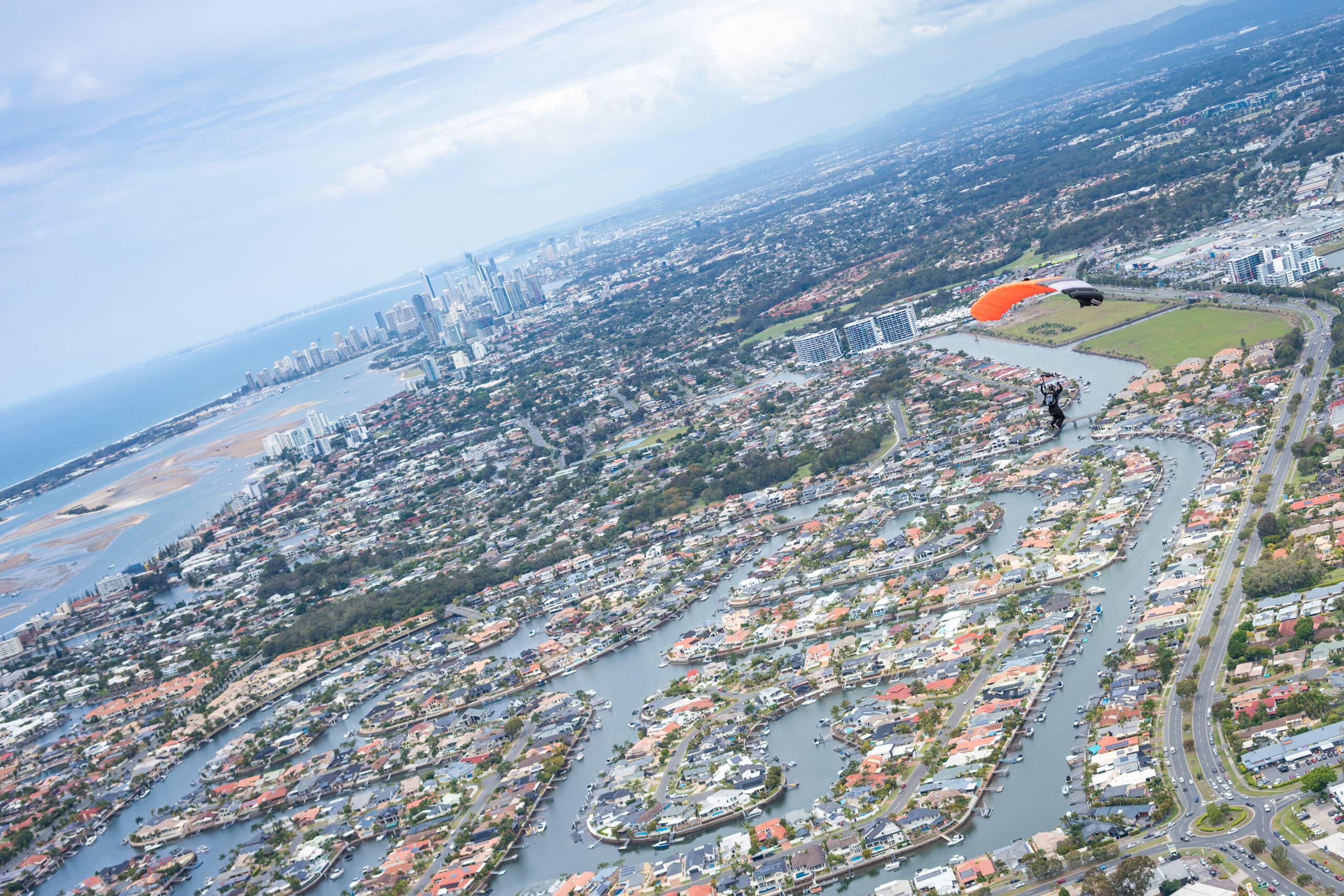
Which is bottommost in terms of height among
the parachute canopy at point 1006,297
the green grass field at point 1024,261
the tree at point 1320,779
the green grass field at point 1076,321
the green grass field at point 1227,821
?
the green grass field at point 1227,821

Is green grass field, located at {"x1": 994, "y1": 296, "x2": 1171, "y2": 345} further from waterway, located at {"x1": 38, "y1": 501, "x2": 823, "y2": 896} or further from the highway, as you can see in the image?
waterway, located at {"x1": 38, "y1": 501, "x2": 823, "y2": 896}

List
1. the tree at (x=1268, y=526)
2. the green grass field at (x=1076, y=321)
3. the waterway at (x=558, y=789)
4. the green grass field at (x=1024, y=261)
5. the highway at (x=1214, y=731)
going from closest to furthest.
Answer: the highway at (x=1214, y=731), the waterway at (x=558, y=789), the tree at (x=1268, y=526), the green grass field at (x=1076, y=321), the green grass field at (x=1024, y=261)

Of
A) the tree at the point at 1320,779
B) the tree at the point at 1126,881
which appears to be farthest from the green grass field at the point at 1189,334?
the tree at the point at 1126,881


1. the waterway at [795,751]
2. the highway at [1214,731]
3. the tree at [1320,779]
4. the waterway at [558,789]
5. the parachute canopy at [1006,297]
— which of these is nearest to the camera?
the highway at [1214,731]

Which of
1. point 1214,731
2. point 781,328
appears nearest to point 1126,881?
point 1214,731

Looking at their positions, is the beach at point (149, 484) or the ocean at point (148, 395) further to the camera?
the ocean at point (148, 395)

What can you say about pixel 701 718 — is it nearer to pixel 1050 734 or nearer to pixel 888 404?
pixel 1050 734

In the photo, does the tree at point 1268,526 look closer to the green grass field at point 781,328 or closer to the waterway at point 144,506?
the green grass field at point 781,328
